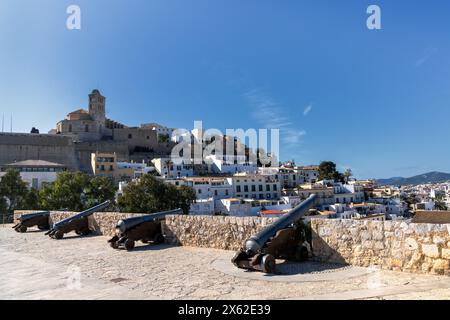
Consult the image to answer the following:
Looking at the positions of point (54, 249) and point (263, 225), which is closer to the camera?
point (263, 225)

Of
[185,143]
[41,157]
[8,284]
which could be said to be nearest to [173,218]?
[8,284]

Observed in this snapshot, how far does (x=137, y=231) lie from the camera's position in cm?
1011

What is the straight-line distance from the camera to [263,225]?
7867mm

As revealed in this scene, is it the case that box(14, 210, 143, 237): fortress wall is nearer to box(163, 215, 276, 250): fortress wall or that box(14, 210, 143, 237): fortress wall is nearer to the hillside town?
box(163, 215, 276, 250): fortress wall

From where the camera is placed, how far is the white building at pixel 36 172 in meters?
55.5

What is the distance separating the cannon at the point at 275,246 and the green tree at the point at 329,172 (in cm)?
8242

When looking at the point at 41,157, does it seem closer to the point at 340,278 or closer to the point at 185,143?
the point at 185,143

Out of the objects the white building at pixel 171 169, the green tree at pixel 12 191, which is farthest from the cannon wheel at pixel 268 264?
the white building at pixel 171 169

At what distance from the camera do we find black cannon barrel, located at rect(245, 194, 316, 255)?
6.42m

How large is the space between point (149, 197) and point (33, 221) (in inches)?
782

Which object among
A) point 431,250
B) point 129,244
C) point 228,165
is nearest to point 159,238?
point 129,244

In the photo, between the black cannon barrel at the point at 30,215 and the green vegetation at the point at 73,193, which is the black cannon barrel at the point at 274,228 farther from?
the green vegetation at the point at 73,193

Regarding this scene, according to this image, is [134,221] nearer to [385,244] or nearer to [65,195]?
[385,244]

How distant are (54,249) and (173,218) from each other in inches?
137
